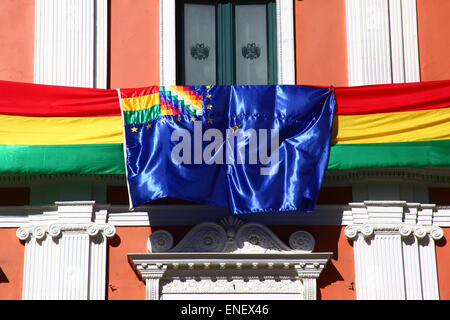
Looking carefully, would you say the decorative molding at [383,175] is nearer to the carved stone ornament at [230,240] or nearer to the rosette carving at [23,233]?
the carved stone ornament at [230,240]

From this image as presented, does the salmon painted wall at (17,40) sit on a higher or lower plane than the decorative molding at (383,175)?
higher

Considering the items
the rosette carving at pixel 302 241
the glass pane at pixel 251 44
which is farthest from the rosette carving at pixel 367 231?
the glass pane at pixel 251 44

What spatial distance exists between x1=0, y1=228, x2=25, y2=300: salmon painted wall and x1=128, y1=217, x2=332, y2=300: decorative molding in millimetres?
1784

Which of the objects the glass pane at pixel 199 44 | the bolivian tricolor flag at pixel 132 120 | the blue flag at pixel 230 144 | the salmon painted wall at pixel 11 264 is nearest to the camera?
the salmon painted wall at pixel 11 264

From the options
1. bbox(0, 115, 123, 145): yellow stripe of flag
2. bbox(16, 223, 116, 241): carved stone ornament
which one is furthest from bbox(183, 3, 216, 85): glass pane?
bbox(16, 223, 116, 241): carved stone ornament

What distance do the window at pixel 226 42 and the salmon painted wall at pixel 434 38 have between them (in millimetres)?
2526

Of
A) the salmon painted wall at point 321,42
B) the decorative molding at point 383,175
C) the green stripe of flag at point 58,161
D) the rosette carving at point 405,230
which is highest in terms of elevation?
the salmon painted wall at point 321,42

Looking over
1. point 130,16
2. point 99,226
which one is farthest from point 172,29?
point 99,226

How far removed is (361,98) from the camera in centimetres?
1930

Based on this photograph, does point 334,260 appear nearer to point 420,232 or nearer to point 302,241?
point 302,241

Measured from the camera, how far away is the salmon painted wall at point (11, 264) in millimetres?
18406

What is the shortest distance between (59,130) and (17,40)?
1995mm

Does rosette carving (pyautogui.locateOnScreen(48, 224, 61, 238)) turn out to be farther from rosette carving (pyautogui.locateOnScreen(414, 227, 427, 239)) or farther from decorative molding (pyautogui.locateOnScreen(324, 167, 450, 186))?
rosette carving (pyautogui.locateOnScreen(414, 227, 427, 239))
